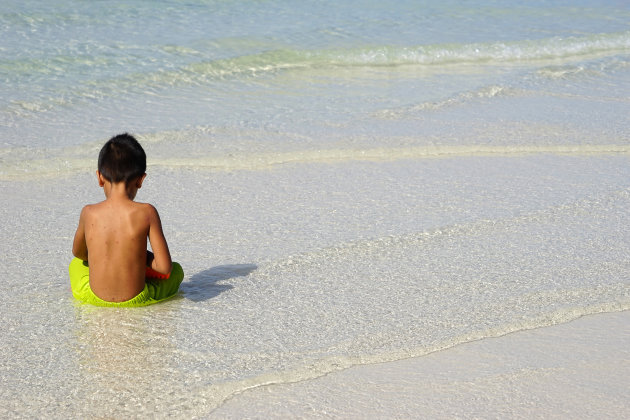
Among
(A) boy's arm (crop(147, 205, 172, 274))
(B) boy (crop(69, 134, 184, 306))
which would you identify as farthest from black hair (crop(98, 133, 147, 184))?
(A) boy's arm (crop(147, 205, 172, 274))

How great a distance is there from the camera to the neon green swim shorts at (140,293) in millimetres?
3512

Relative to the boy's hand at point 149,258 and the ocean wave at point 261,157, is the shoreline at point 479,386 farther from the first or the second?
the ocean wave at point 261,157

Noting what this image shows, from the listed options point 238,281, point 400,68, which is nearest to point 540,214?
point 238,281

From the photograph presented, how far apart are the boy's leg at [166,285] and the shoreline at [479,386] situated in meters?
0.88

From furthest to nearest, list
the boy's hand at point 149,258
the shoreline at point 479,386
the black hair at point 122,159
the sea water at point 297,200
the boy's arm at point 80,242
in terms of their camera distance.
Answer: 1. the boy's hand at point 149,258
2. the boy's arm at point 80,242
3. the black hair at point 122,159
4. the sea water at point 297,200
5. the shoreline at point 479,386

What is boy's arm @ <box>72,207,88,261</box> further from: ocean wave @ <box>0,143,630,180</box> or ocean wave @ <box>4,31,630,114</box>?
ocean wave @ <box>4,31,630,114</box>

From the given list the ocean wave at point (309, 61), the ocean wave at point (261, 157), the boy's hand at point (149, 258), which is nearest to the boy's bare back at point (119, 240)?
the boy's hand at point (149, 258)

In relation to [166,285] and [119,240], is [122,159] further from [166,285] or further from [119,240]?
[166,285]

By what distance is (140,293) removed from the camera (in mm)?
3516

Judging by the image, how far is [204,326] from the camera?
132 inches

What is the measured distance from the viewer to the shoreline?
2732mm

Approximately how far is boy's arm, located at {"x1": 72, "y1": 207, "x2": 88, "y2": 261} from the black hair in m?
0.20

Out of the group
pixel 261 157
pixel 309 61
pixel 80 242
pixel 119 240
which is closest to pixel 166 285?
pixel 119 240

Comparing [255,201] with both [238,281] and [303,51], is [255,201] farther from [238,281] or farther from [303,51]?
[303,51]
